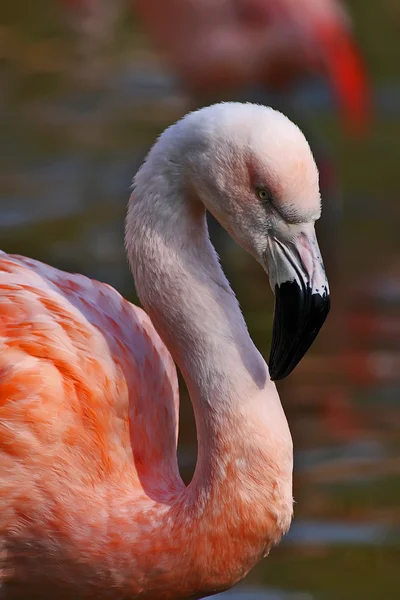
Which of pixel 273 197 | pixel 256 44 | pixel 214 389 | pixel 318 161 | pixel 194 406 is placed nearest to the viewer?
pixel 273 197

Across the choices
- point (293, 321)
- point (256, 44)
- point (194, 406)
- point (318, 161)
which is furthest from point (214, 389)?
point (256, 44)

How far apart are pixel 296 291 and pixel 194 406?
0.50m

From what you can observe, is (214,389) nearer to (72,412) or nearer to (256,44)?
(72,412)

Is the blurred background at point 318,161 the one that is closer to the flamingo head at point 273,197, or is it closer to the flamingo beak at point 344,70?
the flamingo beak at point 344,70

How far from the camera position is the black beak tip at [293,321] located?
2955 millimetres

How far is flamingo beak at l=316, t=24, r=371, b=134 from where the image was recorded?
7.79 meters

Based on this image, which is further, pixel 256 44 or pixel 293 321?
pixel 256 44

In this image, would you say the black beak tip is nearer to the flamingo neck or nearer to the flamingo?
the flamingo

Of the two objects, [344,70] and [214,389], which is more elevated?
[344,70]

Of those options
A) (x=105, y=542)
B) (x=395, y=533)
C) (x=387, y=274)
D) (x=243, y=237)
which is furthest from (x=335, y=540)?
(x=387, y=274)

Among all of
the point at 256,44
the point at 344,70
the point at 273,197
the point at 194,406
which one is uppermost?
the point at 256,44

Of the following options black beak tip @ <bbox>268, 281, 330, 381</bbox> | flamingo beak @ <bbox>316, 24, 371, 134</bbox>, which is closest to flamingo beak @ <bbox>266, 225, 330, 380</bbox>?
black beak tip @ <bbox>268, 281, 330, 381</bbox>

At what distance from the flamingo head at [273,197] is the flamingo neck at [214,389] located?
0.40 feet

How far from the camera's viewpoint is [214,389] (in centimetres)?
316
